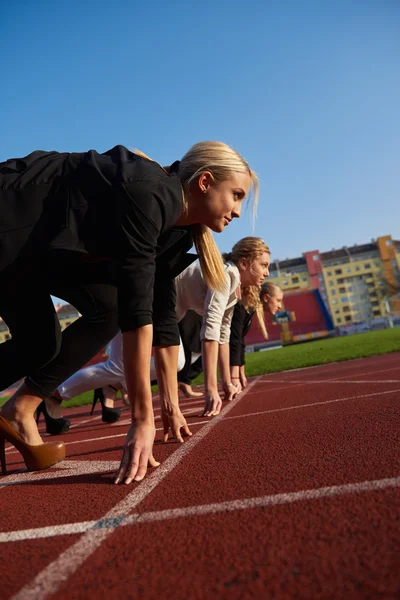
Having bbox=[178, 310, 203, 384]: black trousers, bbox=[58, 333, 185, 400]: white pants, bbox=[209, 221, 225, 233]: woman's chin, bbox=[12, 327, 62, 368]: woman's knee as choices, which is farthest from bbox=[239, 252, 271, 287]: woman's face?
bbox=[12, 327, 62, 368]: woman's knee

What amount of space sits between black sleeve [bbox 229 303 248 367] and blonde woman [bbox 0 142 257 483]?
342cm

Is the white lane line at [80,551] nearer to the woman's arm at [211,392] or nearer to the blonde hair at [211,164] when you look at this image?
the blonde hair at [211,164]

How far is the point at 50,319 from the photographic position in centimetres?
275

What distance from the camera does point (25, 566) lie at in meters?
1.30

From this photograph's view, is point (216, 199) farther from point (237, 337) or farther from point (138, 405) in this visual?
point (237, 337)

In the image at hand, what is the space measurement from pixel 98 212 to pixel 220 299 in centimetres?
247

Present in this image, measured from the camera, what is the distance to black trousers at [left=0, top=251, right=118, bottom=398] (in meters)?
2.62

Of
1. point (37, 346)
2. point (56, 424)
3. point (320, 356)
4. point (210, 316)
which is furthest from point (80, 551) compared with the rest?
point (320, 356)

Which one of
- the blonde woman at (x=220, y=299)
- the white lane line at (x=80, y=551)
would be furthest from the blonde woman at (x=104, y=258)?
the blonde woman at (x=220, y=299)

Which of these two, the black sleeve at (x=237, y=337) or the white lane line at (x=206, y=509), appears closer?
the white lane line at (x=206, y=509)

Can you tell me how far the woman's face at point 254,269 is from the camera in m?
5.71

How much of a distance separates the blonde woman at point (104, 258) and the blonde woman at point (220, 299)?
2.61 feet

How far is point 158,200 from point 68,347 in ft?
3.71

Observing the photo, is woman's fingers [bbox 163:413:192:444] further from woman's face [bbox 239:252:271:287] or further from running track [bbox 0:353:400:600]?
woman's face [bbox 239:252:271:287]
